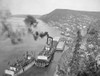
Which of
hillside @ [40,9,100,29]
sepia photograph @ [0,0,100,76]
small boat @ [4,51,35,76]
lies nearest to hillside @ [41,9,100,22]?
hillside @ [40,9,100,29]

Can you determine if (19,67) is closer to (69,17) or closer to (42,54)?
(42,54)

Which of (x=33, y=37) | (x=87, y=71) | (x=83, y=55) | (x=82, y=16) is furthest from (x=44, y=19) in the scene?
(x=87, y=71)

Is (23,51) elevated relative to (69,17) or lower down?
lower down

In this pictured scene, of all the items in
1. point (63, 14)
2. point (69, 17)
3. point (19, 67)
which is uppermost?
point (63, 14)

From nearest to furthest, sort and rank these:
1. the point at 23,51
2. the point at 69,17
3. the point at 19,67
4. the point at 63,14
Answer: the point at 19,67 < the point at 23,51 < the point at 69,17 < the point at 63,14

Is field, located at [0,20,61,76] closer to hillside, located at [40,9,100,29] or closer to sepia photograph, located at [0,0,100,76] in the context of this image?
sepia photograph, located at [0,0,100,76]

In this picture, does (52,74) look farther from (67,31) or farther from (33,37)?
(67,31)

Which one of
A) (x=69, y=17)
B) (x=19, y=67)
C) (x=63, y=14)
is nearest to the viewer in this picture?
(x=19, y=67)

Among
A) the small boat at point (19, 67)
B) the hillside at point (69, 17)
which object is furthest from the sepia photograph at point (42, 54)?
the hillside at point (69, 17)

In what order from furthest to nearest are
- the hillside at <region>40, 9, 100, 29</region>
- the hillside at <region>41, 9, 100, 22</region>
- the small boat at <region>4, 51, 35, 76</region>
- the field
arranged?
the hillside at <region>41, 9, 100, 22</region>, the hillside at <region>40, 9, 100, 29</region>, the field, the small boat at <region>4, 51, 35, 76</region>

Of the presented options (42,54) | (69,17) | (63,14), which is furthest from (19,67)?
(63,14)

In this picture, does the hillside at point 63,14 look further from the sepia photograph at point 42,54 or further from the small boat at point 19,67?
the small boat at point 19,67
